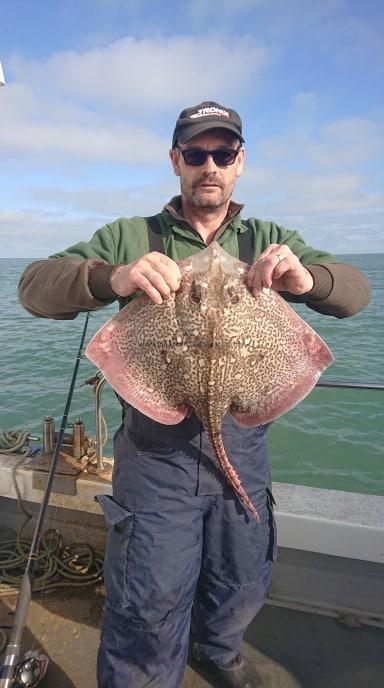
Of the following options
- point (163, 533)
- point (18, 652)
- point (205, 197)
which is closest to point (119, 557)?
point (163, 533)

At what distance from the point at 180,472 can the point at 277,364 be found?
0.79 meters

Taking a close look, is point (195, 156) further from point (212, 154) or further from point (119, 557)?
point (119, 557)

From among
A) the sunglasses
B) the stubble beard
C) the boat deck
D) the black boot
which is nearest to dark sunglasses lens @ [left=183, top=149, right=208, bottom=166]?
the sunglasses

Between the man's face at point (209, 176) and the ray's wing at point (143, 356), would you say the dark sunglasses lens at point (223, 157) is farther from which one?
the ray's wing at point (143, 356)

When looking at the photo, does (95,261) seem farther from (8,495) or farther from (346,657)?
(346,657)

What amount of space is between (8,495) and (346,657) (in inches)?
110

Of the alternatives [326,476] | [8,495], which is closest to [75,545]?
[8,495]

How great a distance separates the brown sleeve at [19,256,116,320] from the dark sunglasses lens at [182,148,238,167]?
0.83m

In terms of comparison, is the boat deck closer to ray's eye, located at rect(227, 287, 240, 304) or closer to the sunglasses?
ray's eye, located at rect(227, 287, 240, 304)

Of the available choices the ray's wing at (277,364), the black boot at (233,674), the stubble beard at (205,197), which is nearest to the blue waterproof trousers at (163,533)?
the ray's wing at (277,364)

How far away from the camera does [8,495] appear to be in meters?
3.85

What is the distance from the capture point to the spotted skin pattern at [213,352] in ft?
6.97

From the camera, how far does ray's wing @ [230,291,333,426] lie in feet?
7.30

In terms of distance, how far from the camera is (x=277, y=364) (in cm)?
230
